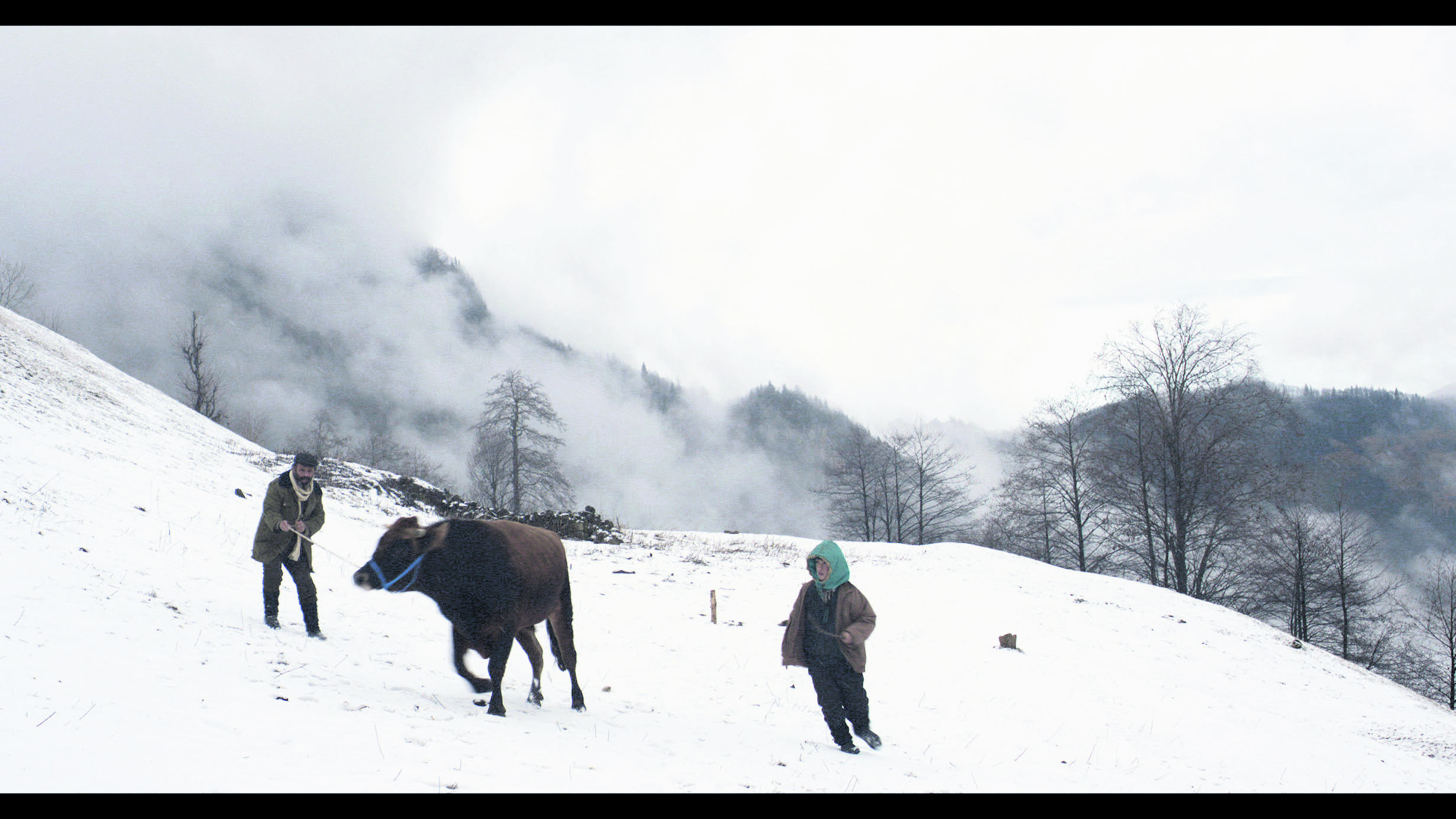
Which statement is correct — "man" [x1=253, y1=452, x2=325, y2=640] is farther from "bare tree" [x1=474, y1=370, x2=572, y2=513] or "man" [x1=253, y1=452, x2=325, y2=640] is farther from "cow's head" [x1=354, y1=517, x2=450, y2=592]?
"bare tree" [x1=474, y1=370, x2=572, y2=513]

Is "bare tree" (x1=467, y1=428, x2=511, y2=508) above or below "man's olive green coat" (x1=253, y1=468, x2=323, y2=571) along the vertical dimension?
above

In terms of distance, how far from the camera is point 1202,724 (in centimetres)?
1110

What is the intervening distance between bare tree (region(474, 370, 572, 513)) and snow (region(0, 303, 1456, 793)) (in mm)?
18017

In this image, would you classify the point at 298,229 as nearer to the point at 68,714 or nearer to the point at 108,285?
the point at 108,285

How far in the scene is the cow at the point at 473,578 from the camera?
665cm

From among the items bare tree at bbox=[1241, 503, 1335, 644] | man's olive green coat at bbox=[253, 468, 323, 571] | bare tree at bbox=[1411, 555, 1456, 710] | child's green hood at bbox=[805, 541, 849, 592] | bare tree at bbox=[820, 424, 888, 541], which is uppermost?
bare tree at bbox=[820, 424, 888, 541]

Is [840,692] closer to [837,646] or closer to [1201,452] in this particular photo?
[837,646]

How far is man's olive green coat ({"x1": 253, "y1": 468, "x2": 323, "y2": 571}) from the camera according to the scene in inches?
299

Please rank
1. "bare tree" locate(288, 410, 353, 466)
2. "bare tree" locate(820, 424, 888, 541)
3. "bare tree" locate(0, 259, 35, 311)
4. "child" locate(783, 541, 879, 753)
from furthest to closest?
"bare tree" locate(288, 410, 353, 466)
"bare tree" locate(0, 259, 35, 311)
"bare tree" locate(820, 424, 888, 541)
"child" locate(783, 541, 879, 753)

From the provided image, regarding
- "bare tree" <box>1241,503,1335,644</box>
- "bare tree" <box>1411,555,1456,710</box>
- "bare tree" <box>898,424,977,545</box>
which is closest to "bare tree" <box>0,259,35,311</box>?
"bare tree" <box>898,424,977,545</box>

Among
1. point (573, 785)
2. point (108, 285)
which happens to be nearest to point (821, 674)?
point (573, 785)

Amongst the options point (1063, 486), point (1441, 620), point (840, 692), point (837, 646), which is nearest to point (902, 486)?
point (1063, 486)

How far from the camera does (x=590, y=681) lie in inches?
353

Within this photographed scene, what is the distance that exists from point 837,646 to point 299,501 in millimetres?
6100
